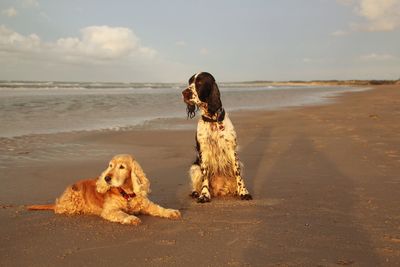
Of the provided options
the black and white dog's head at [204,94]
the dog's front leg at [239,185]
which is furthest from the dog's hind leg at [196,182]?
the black and white dog's head at [204,94]

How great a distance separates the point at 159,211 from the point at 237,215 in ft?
2.69

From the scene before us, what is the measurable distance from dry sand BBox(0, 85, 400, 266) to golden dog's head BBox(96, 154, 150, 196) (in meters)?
0.33

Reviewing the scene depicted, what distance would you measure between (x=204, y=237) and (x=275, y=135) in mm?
7605

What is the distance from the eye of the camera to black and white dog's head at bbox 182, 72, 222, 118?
568cm

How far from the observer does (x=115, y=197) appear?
4688 millimetres

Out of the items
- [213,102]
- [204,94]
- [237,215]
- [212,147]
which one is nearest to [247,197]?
[212,147]

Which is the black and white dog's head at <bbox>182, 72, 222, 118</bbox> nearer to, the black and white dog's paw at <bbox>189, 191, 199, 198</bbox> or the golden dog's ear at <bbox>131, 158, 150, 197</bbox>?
the black and white dog's paw at <bbox>189, 191, 199, 198</bbox>

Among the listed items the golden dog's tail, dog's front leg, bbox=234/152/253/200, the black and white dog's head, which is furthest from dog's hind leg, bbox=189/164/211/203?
the golden dog's tail

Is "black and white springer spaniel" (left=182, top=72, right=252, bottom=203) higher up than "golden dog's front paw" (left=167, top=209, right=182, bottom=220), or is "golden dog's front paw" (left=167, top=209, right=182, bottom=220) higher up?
"black and white springer spaniel" (left=182, top=72, right=252, bottom=203)

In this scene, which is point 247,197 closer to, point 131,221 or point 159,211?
point 159,211

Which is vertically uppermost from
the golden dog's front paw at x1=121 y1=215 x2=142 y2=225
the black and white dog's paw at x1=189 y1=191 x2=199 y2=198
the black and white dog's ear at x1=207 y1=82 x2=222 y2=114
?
the black and white dog's ear at x1=207 y1=82 x2=222 y2=114

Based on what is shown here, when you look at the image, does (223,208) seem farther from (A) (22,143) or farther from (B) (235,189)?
(A) (22,143)

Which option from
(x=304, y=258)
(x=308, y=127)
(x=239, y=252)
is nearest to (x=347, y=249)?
(x=304, y=258)

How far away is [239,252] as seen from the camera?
3.51 m
